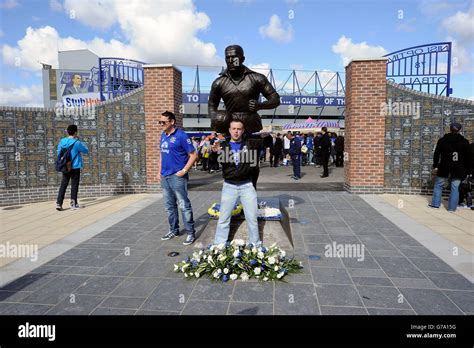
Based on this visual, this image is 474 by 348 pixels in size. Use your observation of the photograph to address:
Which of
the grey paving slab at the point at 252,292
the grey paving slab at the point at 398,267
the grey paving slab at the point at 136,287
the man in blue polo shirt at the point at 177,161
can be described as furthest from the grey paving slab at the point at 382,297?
the man in blue polo shirt at the point at 177,161

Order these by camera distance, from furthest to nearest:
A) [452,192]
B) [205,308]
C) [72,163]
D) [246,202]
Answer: [72,163] → [452,192] → [246,202] → [205,308]

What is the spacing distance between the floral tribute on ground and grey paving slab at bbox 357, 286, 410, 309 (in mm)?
821

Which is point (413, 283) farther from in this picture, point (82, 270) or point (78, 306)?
point (82, 270)

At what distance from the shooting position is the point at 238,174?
4.12m

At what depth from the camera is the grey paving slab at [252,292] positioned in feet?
11.0

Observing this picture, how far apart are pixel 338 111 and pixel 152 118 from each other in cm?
4840

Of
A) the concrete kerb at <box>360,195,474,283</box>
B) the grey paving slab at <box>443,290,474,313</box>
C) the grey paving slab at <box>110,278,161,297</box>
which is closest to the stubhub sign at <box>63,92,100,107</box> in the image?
the concrete kerb at <box>360,195,474,283</box>

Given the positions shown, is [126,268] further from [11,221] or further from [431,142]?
[431,142]

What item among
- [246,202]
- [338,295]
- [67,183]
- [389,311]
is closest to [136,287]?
[246,202]

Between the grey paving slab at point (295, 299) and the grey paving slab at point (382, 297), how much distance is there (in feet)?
1.70

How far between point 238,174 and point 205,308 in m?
1.64

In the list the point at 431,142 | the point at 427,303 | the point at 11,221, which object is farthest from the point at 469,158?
the point at 11,221

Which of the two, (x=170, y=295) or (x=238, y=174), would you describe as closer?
(x=170, y=295)
